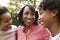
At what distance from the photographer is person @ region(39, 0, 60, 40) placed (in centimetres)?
106

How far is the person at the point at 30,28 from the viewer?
1.63m

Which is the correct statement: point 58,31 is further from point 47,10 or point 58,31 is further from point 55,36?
point 47,10

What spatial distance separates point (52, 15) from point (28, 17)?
57 cm

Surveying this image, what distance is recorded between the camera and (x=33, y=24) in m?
1.70

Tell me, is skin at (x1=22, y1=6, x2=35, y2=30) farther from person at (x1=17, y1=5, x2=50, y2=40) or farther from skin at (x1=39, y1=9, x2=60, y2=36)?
skin at (x1=39, y1=9, x2=60, y2=36)

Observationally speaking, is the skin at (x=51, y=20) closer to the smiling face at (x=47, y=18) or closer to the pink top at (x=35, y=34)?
the smiling face at (x=47, y=18)

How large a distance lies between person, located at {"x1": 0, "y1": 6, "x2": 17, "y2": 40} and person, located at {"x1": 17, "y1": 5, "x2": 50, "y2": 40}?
2.8 inches

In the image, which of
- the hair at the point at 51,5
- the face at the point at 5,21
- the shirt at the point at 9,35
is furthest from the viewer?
the shirt at the point at 9,35

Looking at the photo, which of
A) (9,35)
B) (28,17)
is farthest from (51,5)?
(9,35)

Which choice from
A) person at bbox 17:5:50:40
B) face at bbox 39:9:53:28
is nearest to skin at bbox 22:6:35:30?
person at bbox 17:5:50:40

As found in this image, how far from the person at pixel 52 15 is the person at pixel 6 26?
22.8 inches

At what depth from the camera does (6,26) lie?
64.2 inches

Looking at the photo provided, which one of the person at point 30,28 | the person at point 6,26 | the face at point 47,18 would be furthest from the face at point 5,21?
the face at point 47,18

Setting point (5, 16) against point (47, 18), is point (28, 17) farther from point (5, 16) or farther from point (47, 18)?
point (47, 18)
